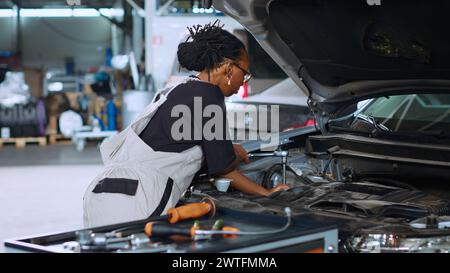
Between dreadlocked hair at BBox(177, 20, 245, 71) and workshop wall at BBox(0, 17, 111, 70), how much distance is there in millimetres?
12916

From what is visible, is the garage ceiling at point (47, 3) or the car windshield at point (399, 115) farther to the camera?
the garage ceiling at point (47, 3)

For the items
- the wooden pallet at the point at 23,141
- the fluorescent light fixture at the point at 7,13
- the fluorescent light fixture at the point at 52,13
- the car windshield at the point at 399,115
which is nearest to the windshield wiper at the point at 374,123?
the car windshield at the point at 399,115

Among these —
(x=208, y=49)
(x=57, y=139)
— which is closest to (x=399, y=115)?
(x=208, y=49)

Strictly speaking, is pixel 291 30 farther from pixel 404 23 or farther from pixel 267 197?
pixel 267 197

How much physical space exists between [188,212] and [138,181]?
42 cm

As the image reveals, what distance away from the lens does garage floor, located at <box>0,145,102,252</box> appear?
6.44m

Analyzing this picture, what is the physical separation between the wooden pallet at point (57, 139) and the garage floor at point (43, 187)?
466mm

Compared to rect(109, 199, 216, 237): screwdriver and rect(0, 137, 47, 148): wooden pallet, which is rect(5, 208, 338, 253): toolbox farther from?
rect(0, 137, 47, 148): wooden pallet

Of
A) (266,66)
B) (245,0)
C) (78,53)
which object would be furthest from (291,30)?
(78,53)

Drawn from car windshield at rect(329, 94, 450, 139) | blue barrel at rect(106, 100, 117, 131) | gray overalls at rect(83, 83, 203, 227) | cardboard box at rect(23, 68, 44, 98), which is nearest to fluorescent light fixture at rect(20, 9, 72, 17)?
cardboard box at rect(23, 68, 44, 98)

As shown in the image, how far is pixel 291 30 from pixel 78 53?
41.3 feet

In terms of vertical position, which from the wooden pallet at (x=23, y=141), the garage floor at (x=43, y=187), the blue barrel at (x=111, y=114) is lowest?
the garage floor at (x=43, y=187)

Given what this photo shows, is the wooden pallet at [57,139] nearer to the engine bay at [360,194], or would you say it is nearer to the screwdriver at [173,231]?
the engine bay at [360,194]

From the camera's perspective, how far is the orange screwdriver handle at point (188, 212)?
2.50 m
